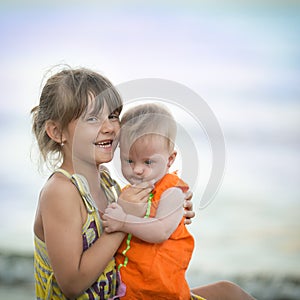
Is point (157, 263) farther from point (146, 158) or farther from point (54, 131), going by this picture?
point (54, 131)

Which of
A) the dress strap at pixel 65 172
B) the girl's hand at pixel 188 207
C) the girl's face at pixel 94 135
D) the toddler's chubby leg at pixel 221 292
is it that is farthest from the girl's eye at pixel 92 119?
the toddler's chubby leg at pixel 221 292

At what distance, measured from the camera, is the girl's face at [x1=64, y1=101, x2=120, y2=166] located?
4.00 ft

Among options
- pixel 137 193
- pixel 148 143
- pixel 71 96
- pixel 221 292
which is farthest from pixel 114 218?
pixel 221 292

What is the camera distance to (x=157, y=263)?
1175 millimetres

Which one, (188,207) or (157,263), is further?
(188,207)

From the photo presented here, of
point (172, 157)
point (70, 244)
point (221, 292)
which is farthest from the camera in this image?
point (221, 292)

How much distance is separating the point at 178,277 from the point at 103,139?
14.3 inches

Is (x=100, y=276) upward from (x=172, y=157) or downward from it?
downward

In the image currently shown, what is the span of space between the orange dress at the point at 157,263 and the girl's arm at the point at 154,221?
22 millimetres

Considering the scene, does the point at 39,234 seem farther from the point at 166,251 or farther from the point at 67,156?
the point at 166,251

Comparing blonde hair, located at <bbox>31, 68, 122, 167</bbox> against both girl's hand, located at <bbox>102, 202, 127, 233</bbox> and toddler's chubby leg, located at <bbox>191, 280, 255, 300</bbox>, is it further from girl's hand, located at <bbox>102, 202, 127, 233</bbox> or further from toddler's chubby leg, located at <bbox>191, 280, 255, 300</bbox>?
toddler's chubby leg, located at <bbox>191, 280, 255, 300</bbox>

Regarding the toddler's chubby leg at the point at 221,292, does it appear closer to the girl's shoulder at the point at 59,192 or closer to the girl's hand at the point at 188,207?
the girl's hand at the point at 188,207

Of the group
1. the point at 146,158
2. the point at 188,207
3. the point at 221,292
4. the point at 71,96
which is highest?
the point at 71,96

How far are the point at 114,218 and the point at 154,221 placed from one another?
9 cm
